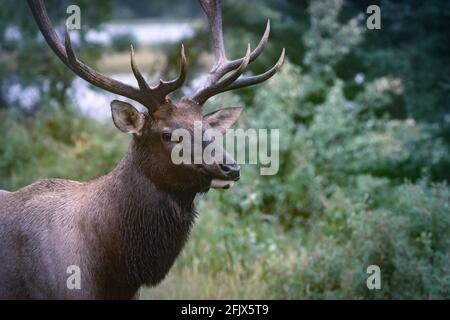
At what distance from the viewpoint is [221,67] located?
4.93m

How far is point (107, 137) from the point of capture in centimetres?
950

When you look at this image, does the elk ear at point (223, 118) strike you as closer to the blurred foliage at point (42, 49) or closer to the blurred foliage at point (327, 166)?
the blurred foliage at point (327, 166)

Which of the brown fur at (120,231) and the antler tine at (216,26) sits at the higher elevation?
the antler tine at (216,26)

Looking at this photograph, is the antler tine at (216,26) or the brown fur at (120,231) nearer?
the brown fur at (120,231)

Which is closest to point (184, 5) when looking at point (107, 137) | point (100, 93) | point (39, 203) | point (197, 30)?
point (197, 30)

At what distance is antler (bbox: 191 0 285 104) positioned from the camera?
464cm

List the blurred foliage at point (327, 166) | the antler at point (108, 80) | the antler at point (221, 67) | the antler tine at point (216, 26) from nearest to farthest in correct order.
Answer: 1. the antler at point (108, 80)
2. the antler at point (221, 67)
3. the antler tine at point (216, 26)
4. the blurred foliage at point (327, 166)

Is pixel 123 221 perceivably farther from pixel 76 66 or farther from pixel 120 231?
pixel 76 66

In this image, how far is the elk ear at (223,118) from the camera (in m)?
4.82

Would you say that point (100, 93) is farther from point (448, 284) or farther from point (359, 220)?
point (448, 284)

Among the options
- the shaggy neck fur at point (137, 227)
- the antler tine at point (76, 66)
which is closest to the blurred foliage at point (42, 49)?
the antler tine at point (76, 66)

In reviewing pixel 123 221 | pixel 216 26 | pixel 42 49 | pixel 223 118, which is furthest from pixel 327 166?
pixel 42 49

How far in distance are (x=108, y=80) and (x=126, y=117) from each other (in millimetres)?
256
